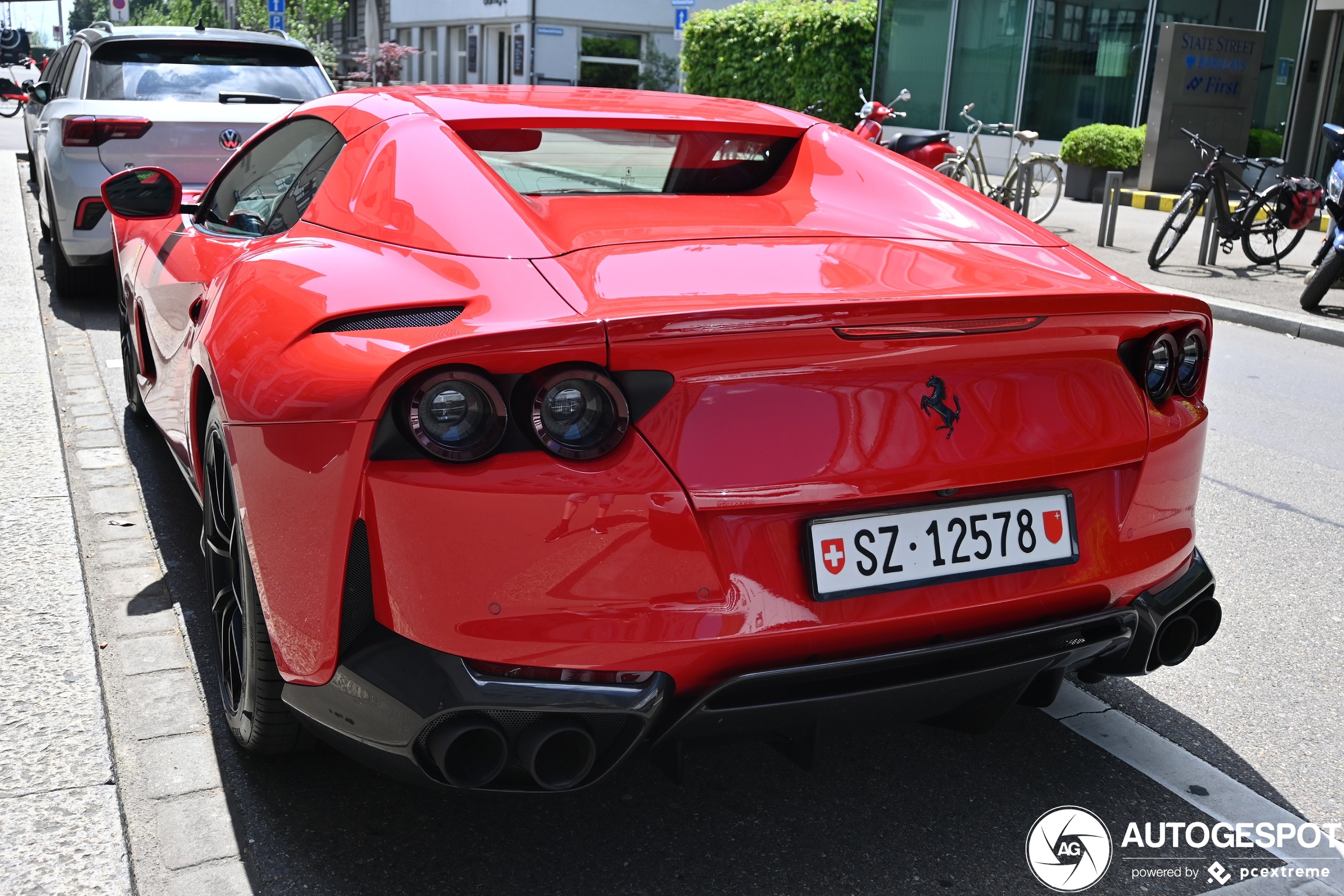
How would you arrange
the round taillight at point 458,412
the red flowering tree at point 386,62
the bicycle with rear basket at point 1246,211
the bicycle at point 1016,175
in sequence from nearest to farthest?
the round taillight at point 458,412
the bicycle with rear basket at point 1246,211
the bicycle at point 1016,175
the red flowering tree at point 386,62

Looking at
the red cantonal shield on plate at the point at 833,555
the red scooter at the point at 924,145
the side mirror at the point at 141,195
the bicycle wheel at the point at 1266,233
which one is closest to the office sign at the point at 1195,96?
the red scooter at the point at 924,145

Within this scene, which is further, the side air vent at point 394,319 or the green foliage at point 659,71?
the green foliage at point 659,71

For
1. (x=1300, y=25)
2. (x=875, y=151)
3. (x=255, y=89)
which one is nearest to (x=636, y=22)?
(x=1300, y=25)

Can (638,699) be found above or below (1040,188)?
below

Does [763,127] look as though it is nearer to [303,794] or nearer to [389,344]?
[389,344]

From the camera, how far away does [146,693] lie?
10.1 feet

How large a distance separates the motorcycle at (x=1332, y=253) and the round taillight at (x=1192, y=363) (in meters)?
8.24

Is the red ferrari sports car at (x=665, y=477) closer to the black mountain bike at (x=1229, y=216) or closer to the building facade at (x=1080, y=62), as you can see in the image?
the black mountain bike at (x=1229, y=216)

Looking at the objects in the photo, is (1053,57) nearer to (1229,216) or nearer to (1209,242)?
(1209,242)

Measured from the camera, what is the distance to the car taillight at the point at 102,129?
7.40 meters

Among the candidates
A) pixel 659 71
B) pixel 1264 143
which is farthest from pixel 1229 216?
pixel 659 71

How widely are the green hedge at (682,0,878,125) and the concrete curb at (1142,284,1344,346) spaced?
14.5 metres

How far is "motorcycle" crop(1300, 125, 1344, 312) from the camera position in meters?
9.84

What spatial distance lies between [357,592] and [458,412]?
367mm
